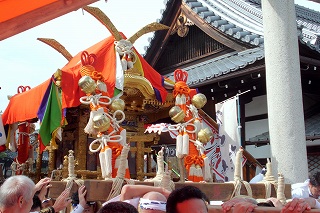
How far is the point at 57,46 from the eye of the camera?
22.4 ft

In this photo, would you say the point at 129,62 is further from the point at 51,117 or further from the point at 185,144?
the point at 185,144

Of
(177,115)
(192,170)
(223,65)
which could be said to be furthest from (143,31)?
(223,65)

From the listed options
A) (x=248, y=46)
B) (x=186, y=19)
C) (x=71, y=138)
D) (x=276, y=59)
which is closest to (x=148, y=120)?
(x=71, y=138)

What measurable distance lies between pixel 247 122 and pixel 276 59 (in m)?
4.51

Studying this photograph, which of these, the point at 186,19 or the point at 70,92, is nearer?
the point at 70,92

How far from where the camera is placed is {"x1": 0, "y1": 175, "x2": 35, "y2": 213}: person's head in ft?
7.22

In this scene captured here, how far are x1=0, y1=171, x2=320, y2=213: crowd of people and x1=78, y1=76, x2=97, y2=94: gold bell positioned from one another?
2.21 m

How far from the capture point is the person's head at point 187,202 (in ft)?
5.69

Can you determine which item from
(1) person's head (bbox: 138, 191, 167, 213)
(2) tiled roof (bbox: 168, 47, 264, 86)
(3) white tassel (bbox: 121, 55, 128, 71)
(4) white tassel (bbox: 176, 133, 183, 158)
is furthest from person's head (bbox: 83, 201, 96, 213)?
(2) tiled roof (bbox: 168, 47, 264, 86)

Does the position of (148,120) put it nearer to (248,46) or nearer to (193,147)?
(193,147)

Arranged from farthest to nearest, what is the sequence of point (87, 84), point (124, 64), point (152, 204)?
point (124, 64) < point (87, 84) < point (152, 204)

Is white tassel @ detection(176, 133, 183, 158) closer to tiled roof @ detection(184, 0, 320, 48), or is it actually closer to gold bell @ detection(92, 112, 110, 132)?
gold bell @ detection(92, 112, 110, 132)

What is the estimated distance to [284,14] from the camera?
511 centimetres

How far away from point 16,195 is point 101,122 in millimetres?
2748
